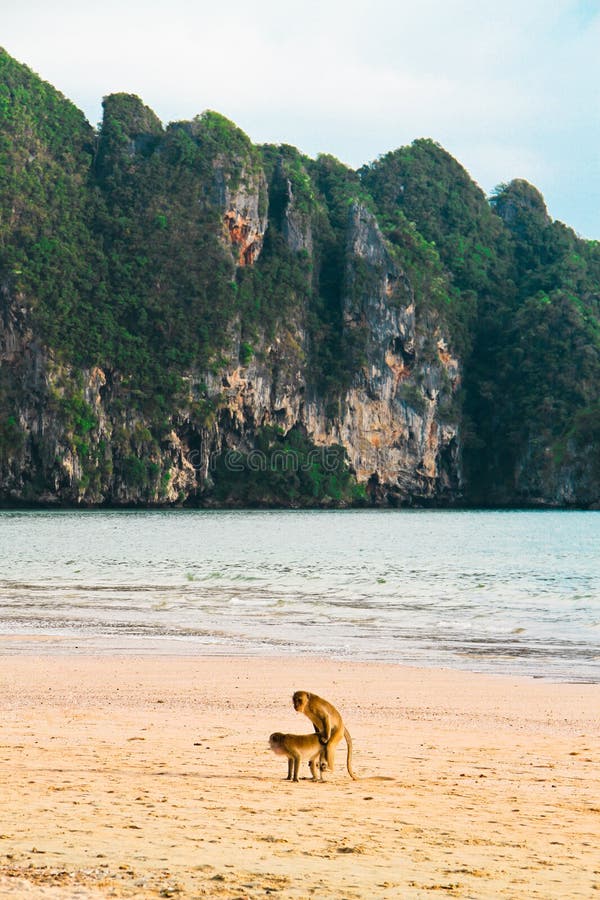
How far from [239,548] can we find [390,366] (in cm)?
7354

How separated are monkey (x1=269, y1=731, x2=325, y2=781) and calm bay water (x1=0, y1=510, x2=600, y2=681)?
5111 mm

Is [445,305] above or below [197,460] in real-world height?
above

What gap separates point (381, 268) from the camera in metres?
110

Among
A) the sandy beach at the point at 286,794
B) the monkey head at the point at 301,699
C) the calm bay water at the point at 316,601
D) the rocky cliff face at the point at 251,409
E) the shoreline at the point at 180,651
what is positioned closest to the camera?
the sandy beach at the point at 286,794

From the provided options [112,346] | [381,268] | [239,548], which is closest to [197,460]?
[112,346]

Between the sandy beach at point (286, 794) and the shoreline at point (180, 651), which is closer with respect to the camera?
the sandy beach at point (286, 794)

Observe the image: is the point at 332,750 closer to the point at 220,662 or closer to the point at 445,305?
the point at 220,662

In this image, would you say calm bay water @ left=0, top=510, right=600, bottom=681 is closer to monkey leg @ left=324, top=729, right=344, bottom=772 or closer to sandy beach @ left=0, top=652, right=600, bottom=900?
sandy beach @ left=0, top=652, right=600, bottom=900

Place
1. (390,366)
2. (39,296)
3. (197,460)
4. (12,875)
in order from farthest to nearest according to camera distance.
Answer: (390,366) < (197,460) < (39,296) < (12,875)

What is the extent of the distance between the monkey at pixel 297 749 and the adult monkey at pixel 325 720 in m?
0.04

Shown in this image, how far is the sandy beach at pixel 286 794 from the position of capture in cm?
403

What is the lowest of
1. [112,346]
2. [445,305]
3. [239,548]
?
[239,548]

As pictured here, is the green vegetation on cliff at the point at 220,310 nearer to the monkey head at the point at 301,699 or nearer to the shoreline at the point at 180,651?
the shoreline at the point at 180,651

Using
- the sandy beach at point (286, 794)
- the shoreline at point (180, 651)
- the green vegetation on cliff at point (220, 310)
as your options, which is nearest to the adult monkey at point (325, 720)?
the sandy beach at point (286, 794)
